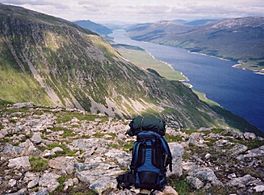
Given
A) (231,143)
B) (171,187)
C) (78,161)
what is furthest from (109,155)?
(231,143)

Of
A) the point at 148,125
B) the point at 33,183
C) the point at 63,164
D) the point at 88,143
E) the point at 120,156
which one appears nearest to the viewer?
the point at 148,125

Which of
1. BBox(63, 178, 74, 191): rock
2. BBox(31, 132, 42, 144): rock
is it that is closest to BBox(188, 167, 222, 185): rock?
BBox(63, 178, 74, 191): rock

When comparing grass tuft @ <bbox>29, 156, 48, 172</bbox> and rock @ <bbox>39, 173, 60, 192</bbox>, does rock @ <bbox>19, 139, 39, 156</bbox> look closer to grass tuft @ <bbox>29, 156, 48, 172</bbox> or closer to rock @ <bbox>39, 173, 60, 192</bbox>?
grass tuft @ <bbox>29, 156, 48, 172</bbox>

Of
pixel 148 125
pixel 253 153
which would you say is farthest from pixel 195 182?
pixel 253 153

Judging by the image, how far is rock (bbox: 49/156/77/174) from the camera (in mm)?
18798

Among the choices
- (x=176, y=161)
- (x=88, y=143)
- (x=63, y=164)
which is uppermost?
(x=176, y=161)

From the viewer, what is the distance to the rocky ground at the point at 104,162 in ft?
55.5

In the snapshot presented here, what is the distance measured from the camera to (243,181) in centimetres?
1792

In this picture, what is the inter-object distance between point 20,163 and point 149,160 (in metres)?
→ 8.77

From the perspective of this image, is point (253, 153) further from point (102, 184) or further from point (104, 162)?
point (102, 184)

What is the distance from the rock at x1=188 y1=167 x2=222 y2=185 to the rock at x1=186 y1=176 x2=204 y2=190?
494 millimetres

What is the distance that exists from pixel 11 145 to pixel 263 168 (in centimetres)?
1575

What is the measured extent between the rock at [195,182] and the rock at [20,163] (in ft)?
28.3

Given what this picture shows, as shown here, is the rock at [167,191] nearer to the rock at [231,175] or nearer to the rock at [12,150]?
the rock at [231,175]
